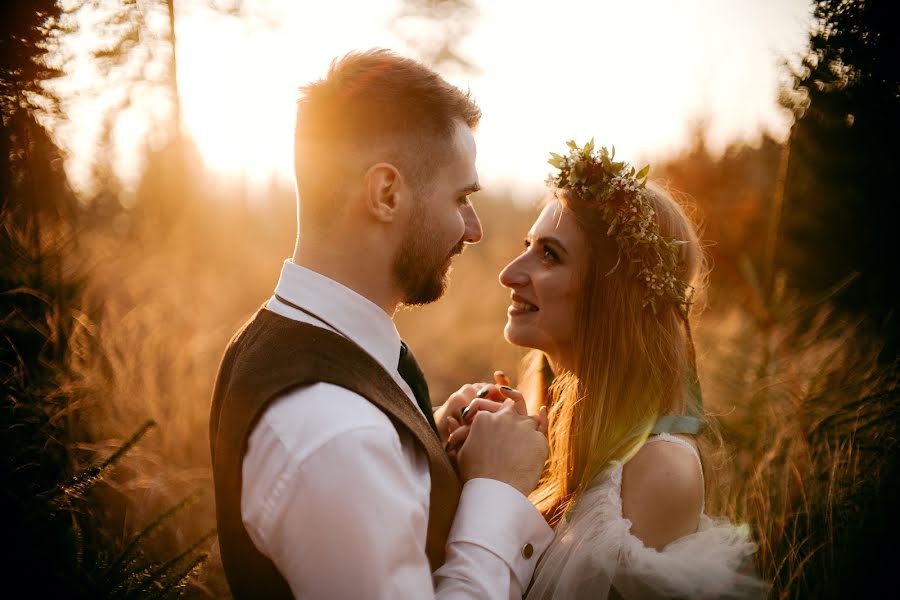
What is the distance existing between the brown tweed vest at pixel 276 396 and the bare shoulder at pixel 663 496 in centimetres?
84

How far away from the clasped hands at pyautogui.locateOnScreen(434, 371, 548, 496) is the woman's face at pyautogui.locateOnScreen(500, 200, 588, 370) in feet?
1.90

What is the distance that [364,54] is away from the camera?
7.01ft

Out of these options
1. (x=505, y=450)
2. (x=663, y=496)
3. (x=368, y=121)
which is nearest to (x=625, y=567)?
(x=663, y=496)

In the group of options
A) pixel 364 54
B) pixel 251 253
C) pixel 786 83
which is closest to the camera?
pixel 364 54

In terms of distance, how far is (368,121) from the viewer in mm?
2018

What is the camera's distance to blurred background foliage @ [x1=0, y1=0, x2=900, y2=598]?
2467 mm

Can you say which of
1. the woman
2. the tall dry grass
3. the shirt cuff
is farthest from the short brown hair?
the tall dry grass

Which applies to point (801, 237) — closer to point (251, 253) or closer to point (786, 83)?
point (786, 83)

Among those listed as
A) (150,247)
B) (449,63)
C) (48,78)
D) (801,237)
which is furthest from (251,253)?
(801,237)

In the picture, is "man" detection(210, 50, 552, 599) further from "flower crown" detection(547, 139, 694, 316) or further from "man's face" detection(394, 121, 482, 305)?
"flower crown" detection(547, 139, 694, 316)

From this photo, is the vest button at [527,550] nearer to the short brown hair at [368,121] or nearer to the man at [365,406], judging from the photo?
the man at [365,406]

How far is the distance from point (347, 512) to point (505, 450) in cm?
72

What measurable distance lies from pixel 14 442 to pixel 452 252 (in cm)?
188

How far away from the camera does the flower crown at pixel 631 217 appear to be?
2648 mm
